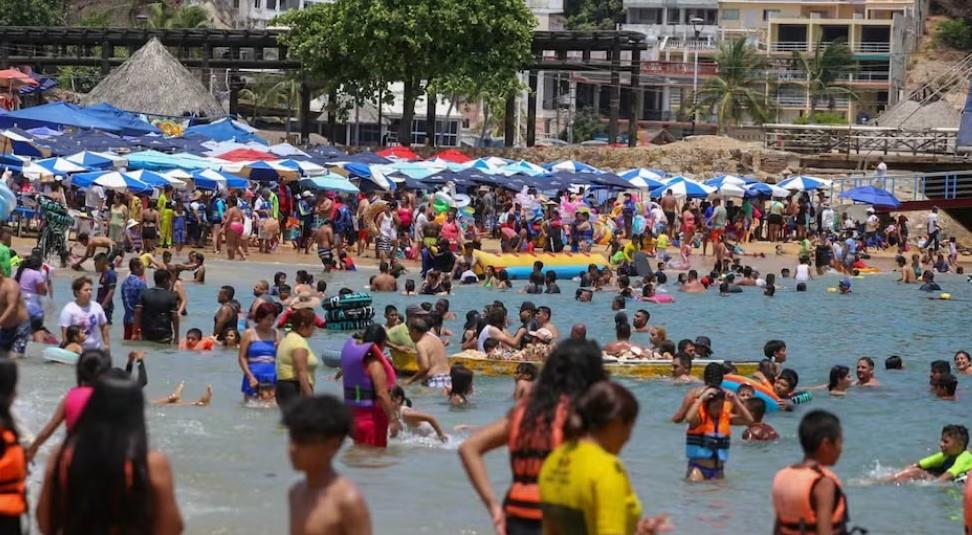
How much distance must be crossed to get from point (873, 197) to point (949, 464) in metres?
31.7

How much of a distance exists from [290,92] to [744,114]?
22.8 m

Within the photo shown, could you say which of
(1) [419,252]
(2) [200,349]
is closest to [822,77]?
(1) [419,252]

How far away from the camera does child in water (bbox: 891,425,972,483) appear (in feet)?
43.8

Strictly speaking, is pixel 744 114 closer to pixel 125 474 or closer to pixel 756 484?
pixel 756 484

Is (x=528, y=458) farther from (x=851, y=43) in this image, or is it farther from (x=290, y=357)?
(x=851, y=43)

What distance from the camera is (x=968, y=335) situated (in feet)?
96.7

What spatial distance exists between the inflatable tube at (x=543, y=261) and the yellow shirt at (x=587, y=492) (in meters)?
26.0

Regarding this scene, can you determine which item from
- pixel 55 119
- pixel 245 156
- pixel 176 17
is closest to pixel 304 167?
pixel 245 156

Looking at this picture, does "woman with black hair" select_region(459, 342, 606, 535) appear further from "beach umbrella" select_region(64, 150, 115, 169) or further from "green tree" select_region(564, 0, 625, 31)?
"green tree" select_region(564, 0, 625, 31)

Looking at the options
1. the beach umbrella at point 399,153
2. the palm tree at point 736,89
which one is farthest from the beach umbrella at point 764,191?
the palm tree at point 736,89

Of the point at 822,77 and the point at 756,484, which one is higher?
the point at 822,77

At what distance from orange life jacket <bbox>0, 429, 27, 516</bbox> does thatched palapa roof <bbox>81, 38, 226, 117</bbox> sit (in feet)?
151

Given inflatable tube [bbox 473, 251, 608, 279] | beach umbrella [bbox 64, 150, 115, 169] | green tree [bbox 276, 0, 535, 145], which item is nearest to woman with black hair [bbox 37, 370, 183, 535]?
inflatable tube [bbox 473, 251, 608, 279]

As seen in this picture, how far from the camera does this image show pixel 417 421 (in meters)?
14.2
